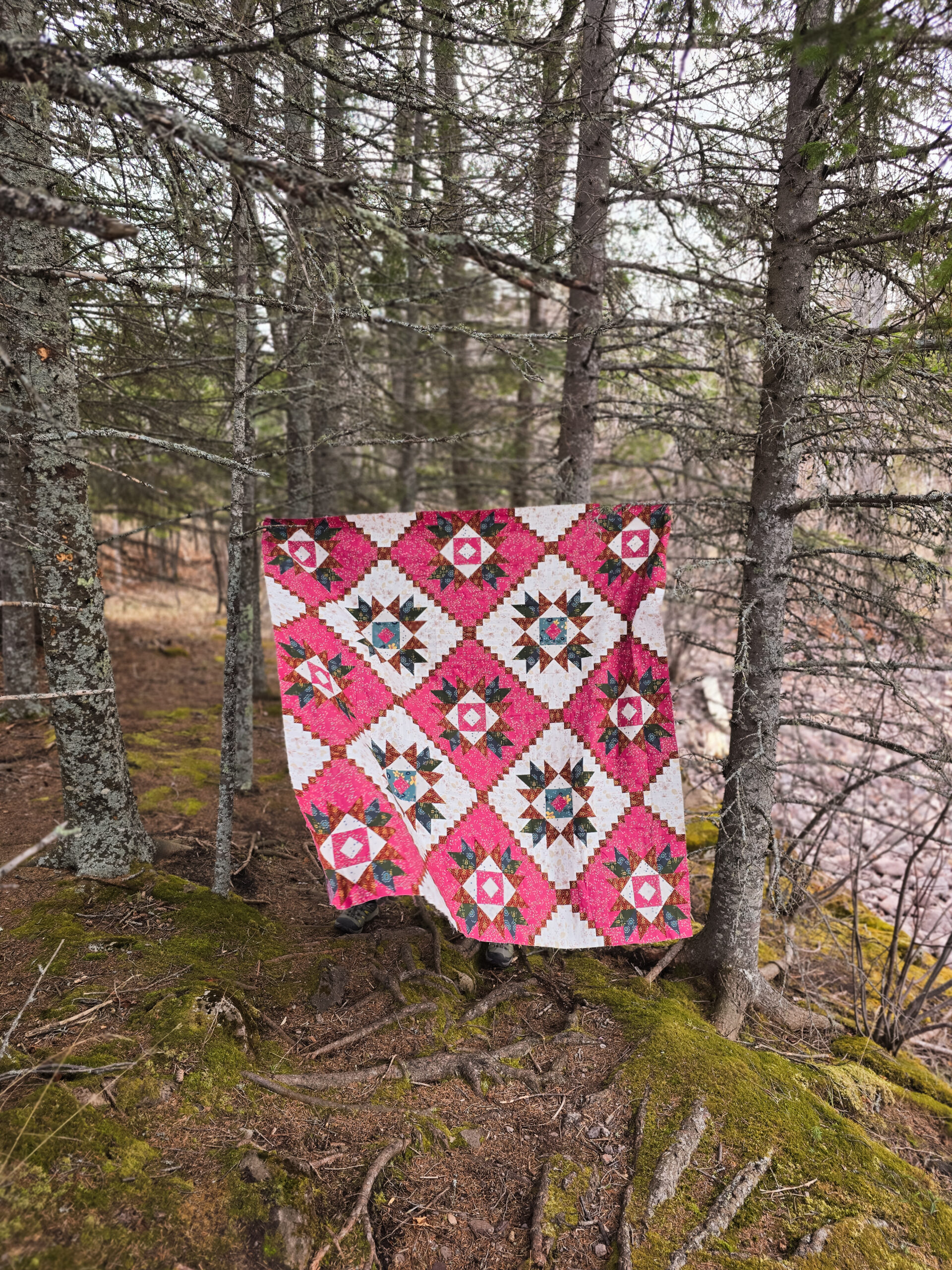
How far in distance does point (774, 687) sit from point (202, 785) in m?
4.68

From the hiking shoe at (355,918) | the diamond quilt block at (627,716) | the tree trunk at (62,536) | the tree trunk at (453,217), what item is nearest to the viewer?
the tree trunk at (62,536)

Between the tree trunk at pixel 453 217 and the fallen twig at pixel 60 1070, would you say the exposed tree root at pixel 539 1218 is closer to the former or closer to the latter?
the fallen twig at pixel 60 1070

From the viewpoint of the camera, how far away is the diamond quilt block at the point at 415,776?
3.57 m

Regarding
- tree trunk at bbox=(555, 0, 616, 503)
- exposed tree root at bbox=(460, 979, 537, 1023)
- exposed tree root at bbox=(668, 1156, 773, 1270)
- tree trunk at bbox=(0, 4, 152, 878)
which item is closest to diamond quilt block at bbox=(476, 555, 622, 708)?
tree trunk at bbox=(555, 0, 616, 503)

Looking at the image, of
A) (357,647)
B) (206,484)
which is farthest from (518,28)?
(206,484)

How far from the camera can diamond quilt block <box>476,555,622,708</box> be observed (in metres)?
3.73

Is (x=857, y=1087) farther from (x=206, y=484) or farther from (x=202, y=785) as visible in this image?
(x=206, y=484)

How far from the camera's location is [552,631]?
377 cm

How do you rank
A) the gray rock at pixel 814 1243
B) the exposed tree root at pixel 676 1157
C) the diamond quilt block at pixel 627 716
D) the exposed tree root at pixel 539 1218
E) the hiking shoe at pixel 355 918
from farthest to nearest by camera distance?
the hiking shoe at pixel 355 918 < the diamond quilt block at pixel 627 716 < the exposed tree root at pixel 676 1157 < the gray rock at pixel 814 1243 < the exposed tree root at pixel 539 1218

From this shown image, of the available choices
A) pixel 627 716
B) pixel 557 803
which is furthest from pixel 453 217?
pixel 557 803

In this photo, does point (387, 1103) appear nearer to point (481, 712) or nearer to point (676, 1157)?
point (676, 1157)

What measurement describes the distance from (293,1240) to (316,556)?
2.83m

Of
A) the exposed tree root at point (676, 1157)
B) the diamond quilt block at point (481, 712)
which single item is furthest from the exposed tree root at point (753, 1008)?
the diamond quilt block at point (481, 712)

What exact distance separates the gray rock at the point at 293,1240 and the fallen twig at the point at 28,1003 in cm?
107
